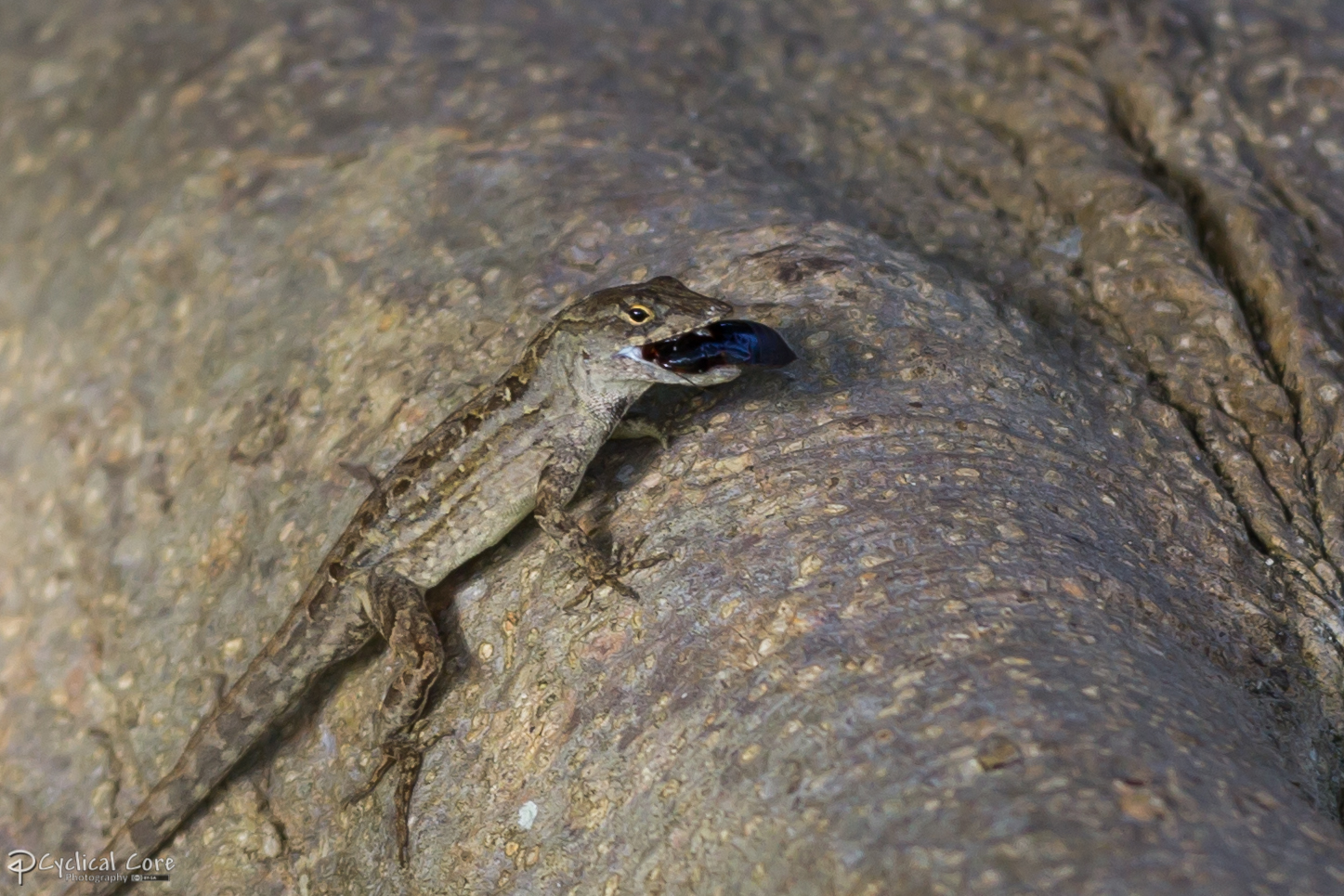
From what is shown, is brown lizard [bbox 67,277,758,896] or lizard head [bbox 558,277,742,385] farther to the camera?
brown lizard [bbox 67,277,758,896]

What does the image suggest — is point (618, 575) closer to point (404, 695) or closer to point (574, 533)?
point (574, 533)

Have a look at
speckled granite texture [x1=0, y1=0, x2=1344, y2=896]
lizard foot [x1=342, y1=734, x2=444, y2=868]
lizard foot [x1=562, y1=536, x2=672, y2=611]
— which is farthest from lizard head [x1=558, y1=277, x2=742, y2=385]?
lizard foot [x1=342, y1=734, x2=444, y2=868]

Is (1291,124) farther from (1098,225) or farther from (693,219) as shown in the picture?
(693,219)

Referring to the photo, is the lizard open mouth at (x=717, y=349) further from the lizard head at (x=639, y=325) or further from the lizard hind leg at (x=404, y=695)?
the lizard hind leg at (x=404, y=695)

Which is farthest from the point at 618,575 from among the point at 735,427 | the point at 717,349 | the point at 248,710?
the point at 248,710

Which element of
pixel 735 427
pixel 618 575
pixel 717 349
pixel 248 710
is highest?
pixel 717 349

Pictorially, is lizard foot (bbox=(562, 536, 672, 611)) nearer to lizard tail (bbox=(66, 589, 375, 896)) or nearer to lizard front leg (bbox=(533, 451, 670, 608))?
lizard front leg (bbox=(533, 451, 670, 608))
